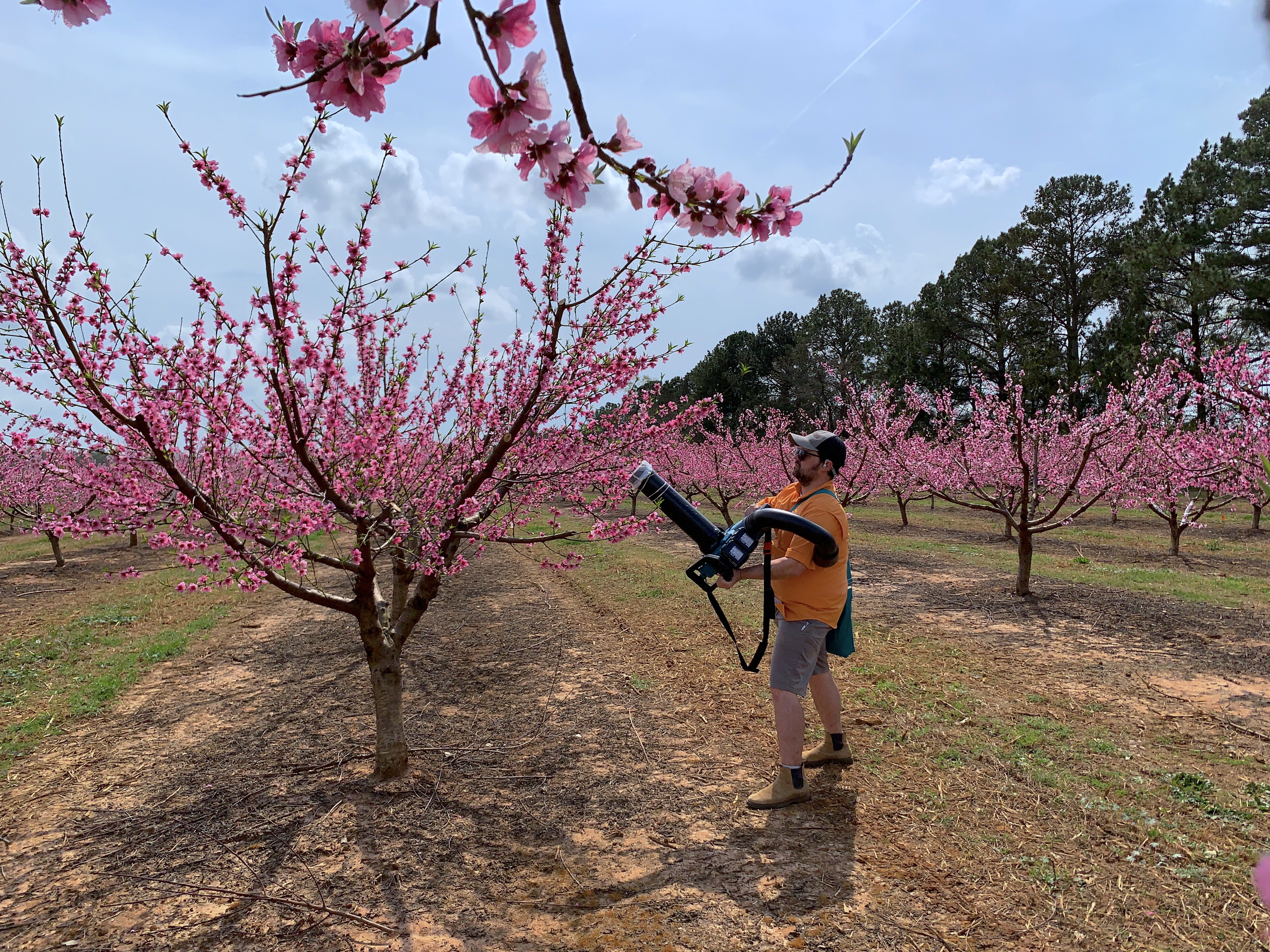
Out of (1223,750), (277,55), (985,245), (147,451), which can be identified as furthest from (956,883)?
(985,245)

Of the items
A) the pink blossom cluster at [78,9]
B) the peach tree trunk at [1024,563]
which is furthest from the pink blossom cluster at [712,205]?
the peach tree trunk at [1024,563]

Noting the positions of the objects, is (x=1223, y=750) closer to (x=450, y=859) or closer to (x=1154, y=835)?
(x=1154, y=835)

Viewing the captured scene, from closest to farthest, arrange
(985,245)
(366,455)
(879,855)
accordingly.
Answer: (879,855)
(366,455)
(985,245)

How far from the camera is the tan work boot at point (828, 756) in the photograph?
4445 millimetres

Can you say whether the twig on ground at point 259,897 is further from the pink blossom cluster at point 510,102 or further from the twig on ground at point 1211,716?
the twig on ground at point 1211,716

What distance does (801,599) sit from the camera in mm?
3852

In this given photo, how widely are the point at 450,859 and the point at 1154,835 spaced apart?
371cm

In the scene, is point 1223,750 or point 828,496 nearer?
point 828,496

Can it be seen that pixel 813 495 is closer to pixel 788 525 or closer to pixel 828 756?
pixel 788 525

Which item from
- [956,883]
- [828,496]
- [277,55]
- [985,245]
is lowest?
[956,883]

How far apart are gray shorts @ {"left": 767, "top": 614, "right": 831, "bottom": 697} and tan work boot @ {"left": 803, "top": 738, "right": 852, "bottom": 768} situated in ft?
2.79

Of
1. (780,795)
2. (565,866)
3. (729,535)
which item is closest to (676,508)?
(729,535)

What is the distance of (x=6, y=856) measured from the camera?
3791mm

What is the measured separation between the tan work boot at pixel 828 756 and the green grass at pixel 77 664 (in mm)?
5757
